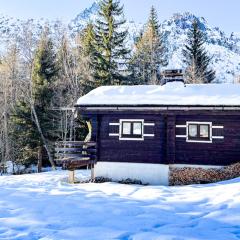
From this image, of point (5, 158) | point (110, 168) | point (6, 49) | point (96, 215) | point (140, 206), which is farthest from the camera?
point (6, 49)

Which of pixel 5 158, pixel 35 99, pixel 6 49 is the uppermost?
pixel 6 49

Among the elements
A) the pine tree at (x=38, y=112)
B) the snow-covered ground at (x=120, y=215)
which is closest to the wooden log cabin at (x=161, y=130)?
the snow-covered ground at (x=120, y=215)

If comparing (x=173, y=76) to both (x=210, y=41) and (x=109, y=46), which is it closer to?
(x=109, y=46)

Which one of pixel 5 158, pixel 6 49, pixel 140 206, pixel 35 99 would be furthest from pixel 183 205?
pixel 6 49

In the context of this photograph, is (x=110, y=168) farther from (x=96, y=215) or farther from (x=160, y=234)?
(x=160, y=234)

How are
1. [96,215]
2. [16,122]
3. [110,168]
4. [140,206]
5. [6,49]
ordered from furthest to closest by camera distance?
1. [6,49]
2. [16,122]
3. [110,168]
4. [140,206]
5. [96,215]

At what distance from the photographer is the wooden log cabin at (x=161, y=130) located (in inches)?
658

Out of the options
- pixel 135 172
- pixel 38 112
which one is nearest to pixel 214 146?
pixel 135 172

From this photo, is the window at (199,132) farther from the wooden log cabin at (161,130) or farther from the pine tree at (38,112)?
the pine tree at (38,112)

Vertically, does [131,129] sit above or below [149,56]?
below

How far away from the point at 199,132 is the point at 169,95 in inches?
89.6

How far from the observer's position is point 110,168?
1781 centimetres

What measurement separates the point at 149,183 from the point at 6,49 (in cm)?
2972

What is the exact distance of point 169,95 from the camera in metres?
17.6
